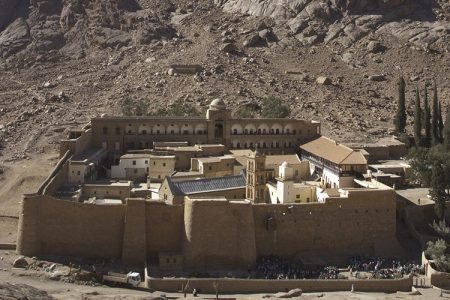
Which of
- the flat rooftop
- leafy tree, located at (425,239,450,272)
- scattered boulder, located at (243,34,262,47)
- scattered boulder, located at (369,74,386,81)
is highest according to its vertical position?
scattered boulder, located at (243,34,262,47)

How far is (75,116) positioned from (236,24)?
29.7 meters

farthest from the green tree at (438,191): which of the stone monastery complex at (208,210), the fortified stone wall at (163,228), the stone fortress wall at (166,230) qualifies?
the fortified stone wall at (163,228)

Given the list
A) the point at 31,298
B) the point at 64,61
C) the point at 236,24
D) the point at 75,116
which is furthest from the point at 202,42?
the point at 31,298

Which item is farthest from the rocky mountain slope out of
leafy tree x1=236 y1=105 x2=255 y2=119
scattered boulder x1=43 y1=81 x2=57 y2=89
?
leafy tree x1=236 y1=105 x2=255 y2=119

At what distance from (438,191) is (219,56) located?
41.7 metres

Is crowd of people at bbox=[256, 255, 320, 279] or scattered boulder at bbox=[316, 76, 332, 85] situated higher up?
scattered boulder at bbox=[316, 76, 332, 85]

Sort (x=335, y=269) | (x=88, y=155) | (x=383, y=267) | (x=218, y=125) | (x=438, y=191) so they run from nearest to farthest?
(x=335, y=269) < (x=383, y=267) < (x=438, y=191) < (x=88, y=155) < (x=218, y=125)

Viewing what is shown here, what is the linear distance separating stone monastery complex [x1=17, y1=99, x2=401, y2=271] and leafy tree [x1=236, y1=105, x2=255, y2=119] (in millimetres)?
Answer: 12237

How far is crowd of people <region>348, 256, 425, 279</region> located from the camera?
35781 millimetres

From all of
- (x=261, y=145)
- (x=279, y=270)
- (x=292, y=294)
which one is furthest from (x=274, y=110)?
(x=292, y=294)

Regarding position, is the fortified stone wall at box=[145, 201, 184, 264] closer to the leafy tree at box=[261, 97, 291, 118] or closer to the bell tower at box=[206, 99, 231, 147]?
the bell tower at box=[206, 99, 231, 147]

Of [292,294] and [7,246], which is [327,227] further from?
[7,246]

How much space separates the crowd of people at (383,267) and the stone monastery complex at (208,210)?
0.77 meters

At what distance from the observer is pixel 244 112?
2334 inches
